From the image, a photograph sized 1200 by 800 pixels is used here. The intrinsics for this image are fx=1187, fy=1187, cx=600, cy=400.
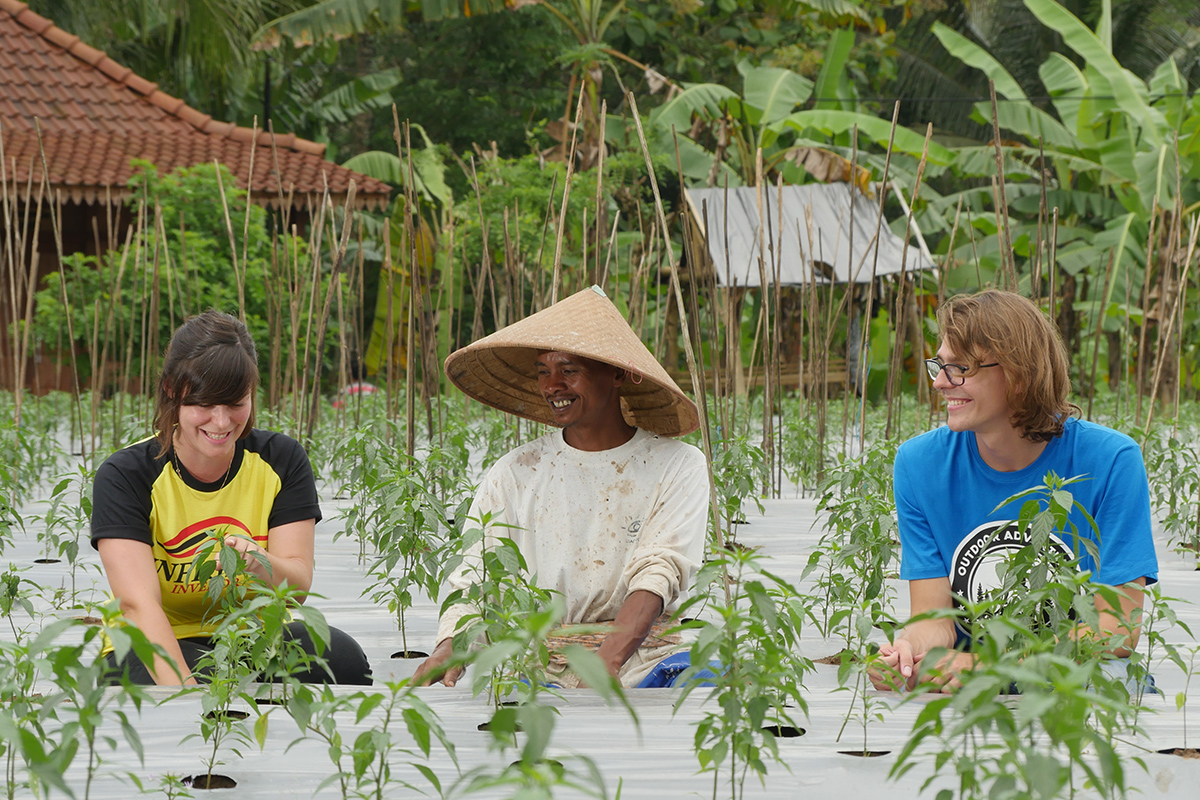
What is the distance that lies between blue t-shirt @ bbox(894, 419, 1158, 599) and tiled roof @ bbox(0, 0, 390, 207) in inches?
262

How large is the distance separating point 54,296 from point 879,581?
6551 mm

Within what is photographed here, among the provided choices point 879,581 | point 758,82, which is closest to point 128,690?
point 879,581

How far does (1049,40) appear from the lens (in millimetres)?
12727

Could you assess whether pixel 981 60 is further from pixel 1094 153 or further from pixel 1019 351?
pixel 1019 351

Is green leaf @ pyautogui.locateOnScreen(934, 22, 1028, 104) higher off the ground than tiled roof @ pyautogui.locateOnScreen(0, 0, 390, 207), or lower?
higher

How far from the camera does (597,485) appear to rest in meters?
2.06

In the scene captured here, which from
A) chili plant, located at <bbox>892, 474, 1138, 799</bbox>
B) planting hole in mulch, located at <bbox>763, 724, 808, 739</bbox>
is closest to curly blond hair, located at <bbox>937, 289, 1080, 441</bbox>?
chili plant, located at <bbox>892, 474, 1138, 799</bbox>

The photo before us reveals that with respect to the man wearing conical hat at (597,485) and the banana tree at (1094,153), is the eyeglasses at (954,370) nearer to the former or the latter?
the man wearing conical hat at (597,485)

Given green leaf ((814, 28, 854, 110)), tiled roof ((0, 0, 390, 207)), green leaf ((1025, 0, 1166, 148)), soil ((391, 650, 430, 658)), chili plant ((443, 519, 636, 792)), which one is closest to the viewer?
chili plant ((443, 519, 636, 792))

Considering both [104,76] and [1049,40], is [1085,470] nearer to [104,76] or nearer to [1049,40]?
[104,76]

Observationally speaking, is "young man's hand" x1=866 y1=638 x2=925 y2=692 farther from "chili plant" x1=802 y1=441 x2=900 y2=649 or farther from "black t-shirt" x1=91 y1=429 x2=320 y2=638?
"black t-shirt" x1=91 y1=429 x2=320 y2=638

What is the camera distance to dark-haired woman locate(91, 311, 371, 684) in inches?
73.3

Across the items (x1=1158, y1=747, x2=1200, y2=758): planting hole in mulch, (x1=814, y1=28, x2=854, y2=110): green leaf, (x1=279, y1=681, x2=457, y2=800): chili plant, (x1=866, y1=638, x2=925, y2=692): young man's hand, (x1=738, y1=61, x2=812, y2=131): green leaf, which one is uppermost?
(x1=814, y1=28, x2=854, y2=110): green leaf

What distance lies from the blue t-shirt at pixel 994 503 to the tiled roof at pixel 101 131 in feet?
21.9
